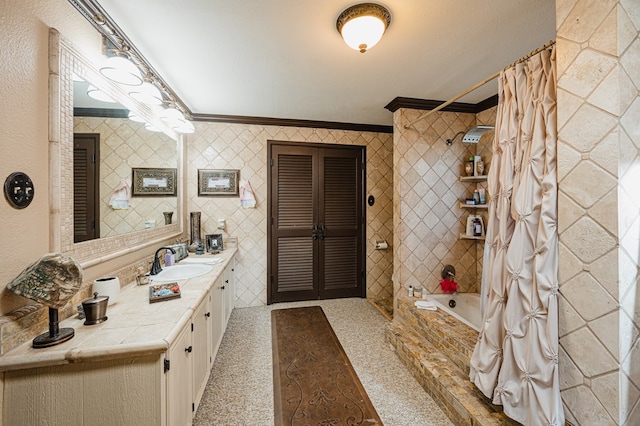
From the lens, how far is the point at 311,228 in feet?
11.3

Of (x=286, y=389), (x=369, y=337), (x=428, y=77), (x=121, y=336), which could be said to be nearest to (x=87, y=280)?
(x=121, y=336)

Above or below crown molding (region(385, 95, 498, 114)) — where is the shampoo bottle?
below

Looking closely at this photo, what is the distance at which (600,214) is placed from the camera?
3.37ft

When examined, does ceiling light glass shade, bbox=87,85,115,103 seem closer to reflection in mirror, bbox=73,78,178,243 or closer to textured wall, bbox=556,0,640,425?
reflection in mirror, bbox=73,78,178,243

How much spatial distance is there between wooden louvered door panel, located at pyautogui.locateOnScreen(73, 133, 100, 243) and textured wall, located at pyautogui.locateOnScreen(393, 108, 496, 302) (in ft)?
8.57

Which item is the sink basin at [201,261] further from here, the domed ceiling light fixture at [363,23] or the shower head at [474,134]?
the shower head at [474,134]

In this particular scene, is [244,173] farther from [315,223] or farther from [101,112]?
[101,112]

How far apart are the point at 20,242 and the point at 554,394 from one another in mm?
2456

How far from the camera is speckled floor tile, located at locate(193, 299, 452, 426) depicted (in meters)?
1.59

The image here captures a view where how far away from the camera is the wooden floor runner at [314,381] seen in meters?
1.58

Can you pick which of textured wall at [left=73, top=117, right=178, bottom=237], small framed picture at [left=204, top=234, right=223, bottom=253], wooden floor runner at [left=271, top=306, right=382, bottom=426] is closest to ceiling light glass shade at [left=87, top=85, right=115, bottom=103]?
textured wall at [left=73, top=117, right=178, bottom=237]

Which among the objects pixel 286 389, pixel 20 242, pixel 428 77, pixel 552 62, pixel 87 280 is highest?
pixel 428 77

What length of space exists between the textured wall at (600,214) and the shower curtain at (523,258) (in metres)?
0.06

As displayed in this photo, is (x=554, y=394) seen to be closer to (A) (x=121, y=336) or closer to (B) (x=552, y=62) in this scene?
(B) (x=552, y=62)
